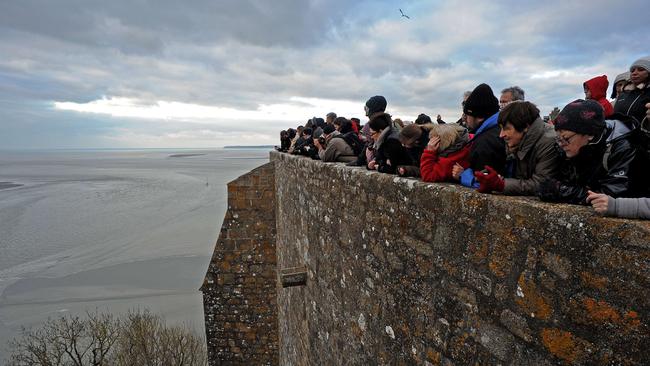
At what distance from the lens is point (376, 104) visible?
4.39 m

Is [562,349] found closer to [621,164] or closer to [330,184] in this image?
[621,164]

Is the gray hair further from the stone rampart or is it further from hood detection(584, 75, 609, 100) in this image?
the stone rampart

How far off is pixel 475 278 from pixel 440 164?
81 cm

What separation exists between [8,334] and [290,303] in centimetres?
2389

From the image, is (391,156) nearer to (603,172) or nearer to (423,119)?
(603,172)

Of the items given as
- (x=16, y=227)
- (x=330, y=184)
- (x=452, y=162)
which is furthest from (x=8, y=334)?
(x=452, y=162)

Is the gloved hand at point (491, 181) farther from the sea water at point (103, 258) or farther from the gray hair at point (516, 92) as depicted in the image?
the sea water at point (103, 258)

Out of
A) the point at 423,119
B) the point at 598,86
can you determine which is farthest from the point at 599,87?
the point at 423,119

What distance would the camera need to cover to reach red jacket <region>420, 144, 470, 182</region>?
2.47m

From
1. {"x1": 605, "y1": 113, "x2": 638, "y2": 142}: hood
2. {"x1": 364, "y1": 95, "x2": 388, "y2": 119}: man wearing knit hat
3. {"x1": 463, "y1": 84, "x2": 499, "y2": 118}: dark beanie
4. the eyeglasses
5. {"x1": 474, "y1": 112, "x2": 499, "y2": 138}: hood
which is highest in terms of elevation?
{"x1": 364, "y1": 95, "x2": 388, "y2": 119}: man wearing knit hat

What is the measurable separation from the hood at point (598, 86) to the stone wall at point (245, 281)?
7019 millimetres

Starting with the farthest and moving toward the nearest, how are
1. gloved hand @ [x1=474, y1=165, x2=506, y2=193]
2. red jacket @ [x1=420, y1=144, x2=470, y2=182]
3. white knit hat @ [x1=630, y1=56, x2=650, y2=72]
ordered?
white knit hat @ [x1=630, y1=56, x2=650, y2=72] < red jacket @ [x1=420, y1=144, x2=470, y2=182] < gloved hand @ [x1=474, y1=165, x2=506, y2=193]

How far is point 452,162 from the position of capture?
248 centimetres

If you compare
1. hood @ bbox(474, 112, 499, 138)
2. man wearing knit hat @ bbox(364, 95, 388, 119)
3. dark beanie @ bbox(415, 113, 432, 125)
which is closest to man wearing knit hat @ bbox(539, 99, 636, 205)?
hood @ bbox(474, 112, 499, 138)
